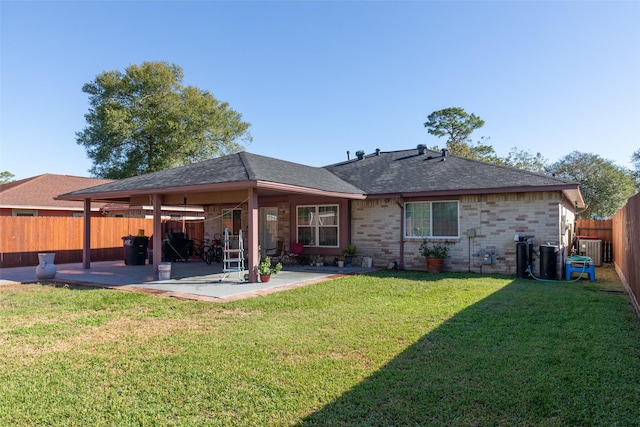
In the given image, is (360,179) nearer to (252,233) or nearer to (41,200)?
(252,233)

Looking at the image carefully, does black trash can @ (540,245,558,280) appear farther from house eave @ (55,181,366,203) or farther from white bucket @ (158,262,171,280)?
white bucket @ (158,262,171,280)

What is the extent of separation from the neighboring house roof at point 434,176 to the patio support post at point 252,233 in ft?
15.4

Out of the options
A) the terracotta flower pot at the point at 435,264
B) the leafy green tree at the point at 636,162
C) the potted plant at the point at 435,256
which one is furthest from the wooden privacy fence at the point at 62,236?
the leafy green tree at the point at 636,162

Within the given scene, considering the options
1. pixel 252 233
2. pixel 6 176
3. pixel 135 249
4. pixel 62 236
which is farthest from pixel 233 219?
pixel 6 176

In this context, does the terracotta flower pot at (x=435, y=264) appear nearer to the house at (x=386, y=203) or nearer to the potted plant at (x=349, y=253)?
the house at (x=386, y=203)

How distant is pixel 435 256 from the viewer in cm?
1136

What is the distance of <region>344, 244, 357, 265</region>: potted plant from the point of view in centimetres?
1276

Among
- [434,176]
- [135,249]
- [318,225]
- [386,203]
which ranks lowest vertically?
[135,249]

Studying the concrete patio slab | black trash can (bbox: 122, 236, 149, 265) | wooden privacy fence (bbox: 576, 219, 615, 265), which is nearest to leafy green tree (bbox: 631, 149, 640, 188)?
wooden privacy fence (bbox: 576, 219, 615, 265)

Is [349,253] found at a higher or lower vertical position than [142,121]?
lower

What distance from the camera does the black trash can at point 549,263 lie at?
393 inches

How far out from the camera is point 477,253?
1114 centimetres

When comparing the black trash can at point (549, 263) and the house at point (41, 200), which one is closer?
the black trash can at point (549, 263)

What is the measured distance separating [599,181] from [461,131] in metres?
11.0
